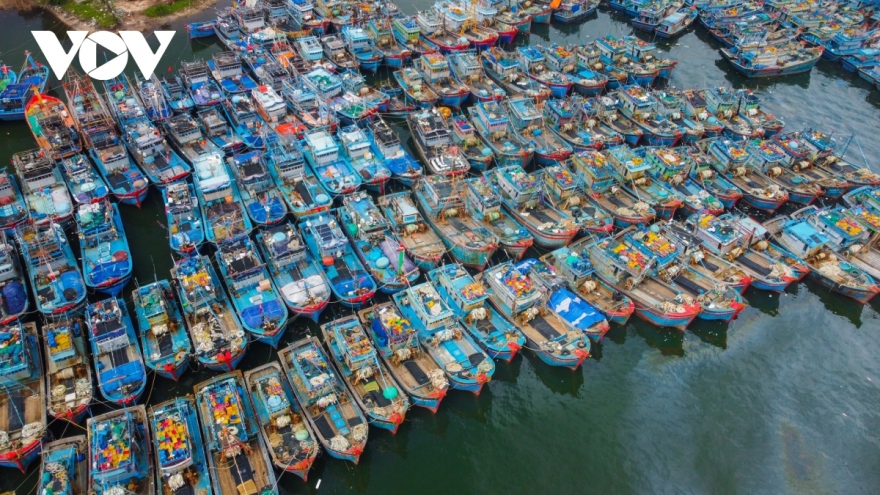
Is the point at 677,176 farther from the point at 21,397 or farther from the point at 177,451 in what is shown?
the point at 21,397

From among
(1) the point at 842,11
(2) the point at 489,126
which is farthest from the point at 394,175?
(1) the point at 842,11

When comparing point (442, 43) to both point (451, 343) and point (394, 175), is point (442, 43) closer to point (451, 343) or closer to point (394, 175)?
point (394, 175)

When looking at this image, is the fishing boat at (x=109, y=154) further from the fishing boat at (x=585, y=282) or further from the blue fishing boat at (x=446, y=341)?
the fishing boat at (x=585, y=282)

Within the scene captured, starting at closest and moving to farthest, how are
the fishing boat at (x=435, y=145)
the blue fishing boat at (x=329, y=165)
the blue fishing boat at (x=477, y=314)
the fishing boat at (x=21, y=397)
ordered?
the fishing boat at (x=21, y=397)
the blue fishing boat at (x=477, y=314)
the blue fishing boat at (x=329, y=165)
the fishing boat at (x=435, y=145)

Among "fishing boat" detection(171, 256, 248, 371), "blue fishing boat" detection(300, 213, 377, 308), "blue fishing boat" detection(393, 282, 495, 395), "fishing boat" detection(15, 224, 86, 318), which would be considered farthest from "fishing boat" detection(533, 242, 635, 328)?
"fishing boat" detection(15, 224, 86, 318)

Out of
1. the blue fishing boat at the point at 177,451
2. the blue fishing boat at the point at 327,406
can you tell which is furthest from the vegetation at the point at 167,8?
the blue fishing boat at the point at 177,451

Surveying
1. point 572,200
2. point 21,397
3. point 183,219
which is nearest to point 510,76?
point 572,200
